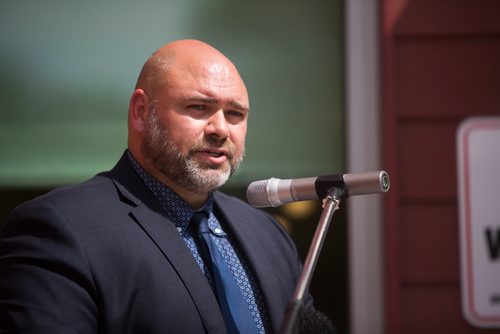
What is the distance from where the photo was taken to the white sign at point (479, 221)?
248 cm

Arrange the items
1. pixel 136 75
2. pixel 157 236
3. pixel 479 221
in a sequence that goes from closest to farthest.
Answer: pixel 157 236, pixel 479 221, pixel 136 75

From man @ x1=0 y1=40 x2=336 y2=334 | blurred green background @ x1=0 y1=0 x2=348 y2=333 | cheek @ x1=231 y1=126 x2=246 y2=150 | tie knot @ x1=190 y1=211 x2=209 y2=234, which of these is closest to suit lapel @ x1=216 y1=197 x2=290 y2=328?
man @ x1=0 y1=40 x2=336 y2=334

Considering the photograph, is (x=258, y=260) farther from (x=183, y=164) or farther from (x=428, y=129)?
(x=428, y=129)

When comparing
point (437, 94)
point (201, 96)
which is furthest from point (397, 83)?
point (201, 96)

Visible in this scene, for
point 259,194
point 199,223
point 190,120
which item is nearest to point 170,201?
point 199,223

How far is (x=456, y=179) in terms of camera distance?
8.26 feet

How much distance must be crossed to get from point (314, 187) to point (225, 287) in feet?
1.17

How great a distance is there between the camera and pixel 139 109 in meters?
1.64

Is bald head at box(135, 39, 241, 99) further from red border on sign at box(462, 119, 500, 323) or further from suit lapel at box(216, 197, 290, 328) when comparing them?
red border on sign at box(462, 119, 500, 323)

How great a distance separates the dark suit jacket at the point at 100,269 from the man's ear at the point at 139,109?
0.47 feet

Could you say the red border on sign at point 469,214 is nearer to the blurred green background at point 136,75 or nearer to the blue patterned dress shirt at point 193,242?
the blurred green background at point 136,75

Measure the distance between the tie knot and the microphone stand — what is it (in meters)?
0.42

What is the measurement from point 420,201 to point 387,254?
0.73 feet

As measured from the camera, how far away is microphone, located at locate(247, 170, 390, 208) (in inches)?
49.6
